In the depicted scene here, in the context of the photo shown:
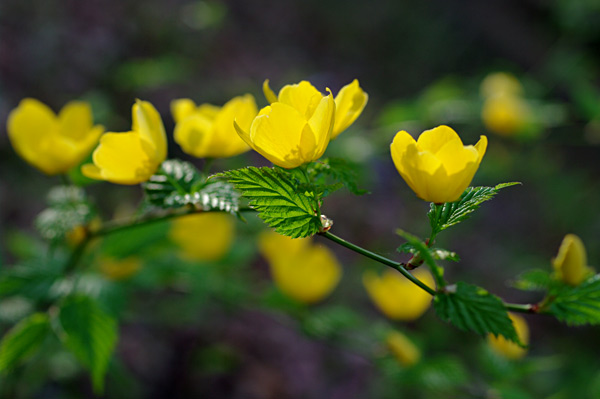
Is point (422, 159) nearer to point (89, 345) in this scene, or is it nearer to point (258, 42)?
point (89, 345)

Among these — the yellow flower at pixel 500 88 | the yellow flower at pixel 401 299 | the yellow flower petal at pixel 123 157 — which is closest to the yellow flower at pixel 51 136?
the yellow flower petal at pixel 123 157

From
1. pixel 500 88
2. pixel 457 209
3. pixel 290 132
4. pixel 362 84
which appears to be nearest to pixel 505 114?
pixel 500 88

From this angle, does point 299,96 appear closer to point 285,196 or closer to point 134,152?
point 285,196

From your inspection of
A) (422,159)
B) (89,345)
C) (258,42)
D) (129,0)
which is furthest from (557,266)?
(258,42)

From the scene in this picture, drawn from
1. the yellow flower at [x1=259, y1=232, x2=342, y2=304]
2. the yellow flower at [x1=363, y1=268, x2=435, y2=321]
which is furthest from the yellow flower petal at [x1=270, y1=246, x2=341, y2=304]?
the yellow flower at [x1=363, y1=268, x2=435, y2=321]

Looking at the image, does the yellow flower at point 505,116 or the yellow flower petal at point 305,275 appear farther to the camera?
the yellow flower at point 505,116

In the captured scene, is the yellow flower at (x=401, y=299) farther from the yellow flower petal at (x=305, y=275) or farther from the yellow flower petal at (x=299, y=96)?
the yellow flower petal at (x=299, y=96)
